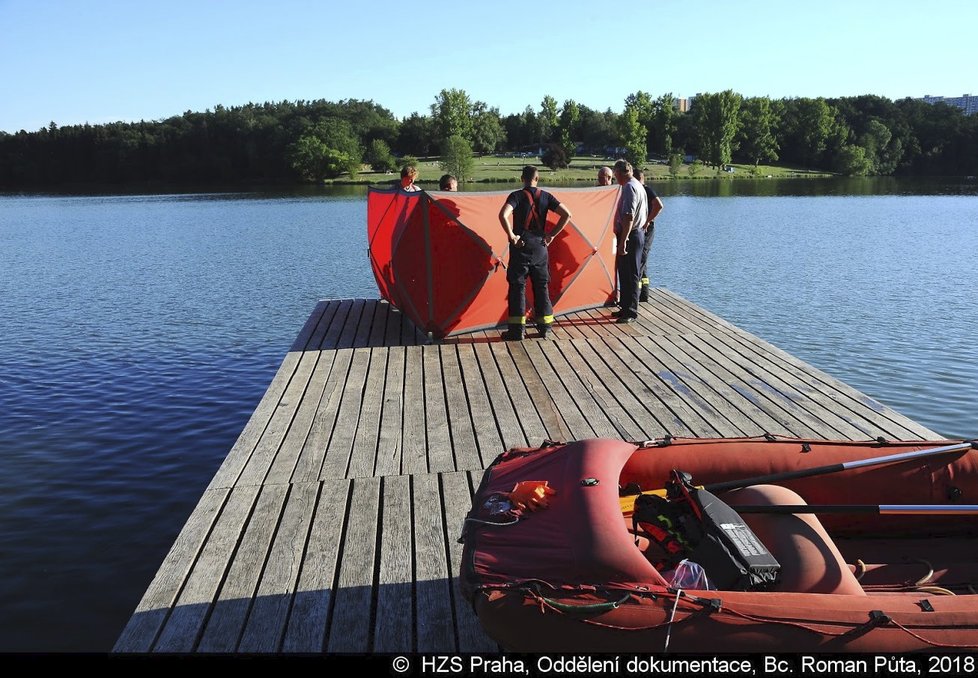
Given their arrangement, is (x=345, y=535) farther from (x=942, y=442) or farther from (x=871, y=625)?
(x=942, y=442)

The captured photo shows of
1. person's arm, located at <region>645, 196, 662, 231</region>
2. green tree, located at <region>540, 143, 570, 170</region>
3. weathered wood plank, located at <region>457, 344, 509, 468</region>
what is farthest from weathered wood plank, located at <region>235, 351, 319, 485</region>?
green tree, located at <region>540, 143, 570, 170</region>

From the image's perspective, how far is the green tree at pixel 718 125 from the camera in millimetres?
100637

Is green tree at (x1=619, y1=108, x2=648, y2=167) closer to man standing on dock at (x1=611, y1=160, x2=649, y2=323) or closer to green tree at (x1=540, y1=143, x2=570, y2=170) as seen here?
green tree at (x1=540, y1=143, x2=570, y2=170)

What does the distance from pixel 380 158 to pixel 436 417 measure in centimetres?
9144

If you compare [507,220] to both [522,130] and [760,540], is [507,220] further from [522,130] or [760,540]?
[522,130]

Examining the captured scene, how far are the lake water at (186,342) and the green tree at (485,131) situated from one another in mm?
83130

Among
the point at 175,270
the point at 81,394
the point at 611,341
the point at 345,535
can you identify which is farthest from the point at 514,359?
the point at 175,270

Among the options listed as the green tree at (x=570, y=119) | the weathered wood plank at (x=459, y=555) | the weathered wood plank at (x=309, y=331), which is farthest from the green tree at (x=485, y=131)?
the weathered wood plank at (x=459, y=555)

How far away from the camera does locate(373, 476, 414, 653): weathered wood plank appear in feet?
10.5

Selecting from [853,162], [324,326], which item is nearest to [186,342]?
[324,326]

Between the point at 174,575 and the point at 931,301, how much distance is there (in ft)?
50.5

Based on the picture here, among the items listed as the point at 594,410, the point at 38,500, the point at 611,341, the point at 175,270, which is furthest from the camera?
the point at 175,270

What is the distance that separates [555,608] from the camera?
260 cm

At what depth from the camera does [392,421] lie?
6.01 metres
